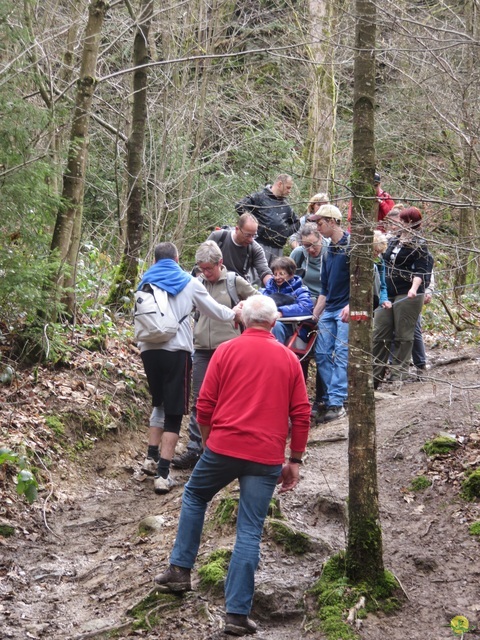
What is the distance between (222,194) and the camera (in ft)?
49.0

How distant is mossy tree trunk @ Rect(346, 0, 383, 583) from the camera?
16.4 feet

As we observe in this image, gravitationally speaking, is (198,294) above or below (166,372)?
above

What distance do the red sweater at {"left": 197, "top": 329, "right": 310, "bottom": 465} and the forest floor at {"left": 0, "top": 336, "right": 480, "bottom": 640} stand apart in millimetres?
974

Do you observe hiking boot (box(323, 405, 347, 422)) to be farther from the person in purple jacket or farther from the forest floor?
the person in purple jacket

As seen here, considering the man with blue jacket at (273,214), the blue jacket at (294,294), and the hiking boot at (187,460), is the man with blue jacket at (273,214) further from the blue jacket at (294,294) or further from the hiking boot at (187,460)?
the hiking boot at (187,460)

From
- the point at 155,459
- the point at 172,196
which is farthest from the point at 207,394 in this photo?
the point at 172,196

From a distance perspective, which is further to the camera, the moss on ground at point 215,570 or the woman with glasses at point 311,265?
the woman with glasses at point 311,265

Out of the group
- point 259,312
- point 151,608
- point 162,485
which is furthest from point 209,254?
point 151,608

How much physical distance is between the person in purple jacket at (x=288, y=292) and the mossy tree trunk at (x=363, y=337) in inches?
138

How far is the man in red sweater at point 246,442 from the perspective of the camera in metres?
4.73

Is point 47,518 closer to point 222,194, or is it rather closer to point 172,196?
point 172,196

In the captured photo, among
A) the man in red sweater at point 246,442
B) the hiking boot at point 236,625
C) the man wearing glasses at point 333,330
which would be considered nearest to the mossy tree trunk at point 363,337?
the man in red sweater at point 246,442

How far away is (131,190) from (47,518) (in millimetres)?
5393

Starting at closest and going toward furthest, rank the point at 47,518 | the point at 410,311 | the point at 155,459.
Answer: the point at 47,518
the point at 155,459
the point at 410,311
